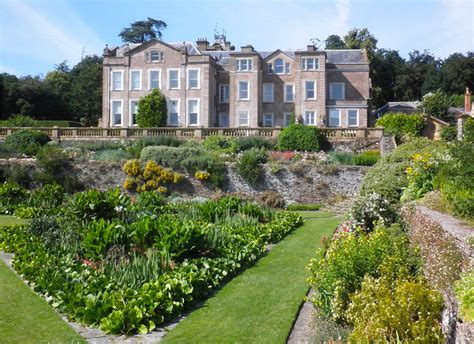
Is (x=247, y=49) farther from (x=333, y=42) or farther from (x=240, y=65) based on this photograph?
(x=333, y=42)

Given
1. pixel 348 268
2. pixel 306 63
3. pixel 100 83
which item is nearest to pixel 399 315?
pixel 348 268

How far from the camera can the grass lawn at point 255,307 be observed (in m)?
7.20

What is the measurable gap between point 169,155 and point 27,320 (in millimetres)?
20435

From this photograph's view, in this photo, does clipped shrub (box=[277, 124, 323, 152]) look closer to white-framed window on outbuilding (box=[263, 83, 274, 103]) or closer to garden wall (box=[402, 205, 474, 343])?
white-framed window on outbuilding (box=[263, 83, 274, 103])

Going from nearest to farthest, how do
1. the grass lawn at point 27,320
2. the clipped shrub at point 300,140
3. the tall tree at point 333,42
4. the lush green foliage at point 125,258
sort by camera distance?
the grass lawn at point 27,320
the lush green foliage at point 125,258
the clipped shrub at point 300,140
the tall tree at point 333,42

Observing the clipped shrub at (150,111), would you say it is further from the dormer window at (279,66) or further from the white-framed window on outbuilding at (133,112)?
the dormer window at (279,66)

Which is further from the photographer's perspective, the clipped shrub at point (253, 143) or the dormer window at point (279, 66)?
the dormer window at point (279, 66)

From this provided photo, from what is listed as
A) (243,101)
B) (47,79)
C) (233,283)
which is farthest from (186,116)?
(233,283)

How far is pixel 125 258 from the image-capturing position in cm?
1046

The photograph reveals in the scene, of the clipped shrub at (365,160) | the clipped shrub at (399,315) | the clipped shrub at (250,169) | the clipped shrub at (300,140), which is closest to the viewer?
the clipped shrub at (399,315)

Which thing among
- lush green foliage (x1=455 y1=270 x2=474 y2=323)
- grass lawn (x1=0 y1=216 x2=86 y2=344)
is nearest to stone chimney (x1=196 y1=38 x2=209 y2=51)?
grass lawn (x1=0 y1=216 x2=86 y2=344)

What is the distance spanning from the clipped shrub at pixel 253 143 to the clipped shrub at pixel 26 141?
12436 millimetres

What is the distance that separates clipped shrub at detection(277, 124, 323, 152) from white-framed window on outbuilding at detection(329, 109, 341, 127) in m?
10.7

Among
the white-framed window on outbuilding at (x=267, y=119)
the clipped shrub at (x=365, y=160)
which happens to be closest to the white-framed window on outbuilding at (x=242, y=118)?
the white-framed window on outbuilding at (x=267, y=119)
